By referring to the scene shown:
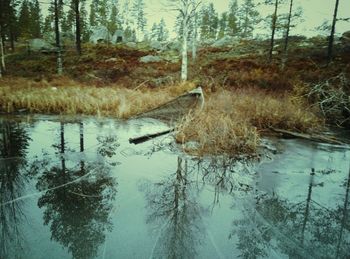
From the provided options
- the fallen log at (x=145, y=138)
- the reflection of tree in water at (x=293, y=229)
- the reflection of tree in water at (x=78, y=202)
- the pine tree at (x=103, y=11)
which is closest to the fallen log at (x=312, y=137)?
the fallen log at (x=145, y=138)

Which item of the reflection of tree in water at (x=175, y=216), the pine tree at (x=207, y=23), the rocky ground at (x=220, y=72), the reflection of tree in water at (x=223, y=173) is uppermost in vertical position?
the pine tree at (x=207, y=23)

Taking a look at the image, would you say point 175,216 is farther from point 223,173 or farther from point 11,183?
point 11,183

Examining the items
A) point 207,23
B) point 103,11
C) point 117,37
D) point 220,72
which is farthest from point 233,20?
point 220,72

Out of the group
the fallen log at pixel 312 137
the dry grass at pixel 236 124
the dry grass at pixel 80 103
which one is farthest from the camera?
the dry grass at pixel 80 103

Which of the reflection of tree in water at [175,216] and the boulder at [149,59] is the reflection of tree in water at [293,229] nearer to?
the reflection of tree in water at [175,216]

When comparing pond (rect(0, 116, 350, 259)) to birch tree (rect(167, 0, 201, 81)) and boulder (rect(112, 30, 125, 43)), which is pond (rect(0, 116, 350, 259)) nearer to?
birch tree (rect(167, 0, 201, 81))

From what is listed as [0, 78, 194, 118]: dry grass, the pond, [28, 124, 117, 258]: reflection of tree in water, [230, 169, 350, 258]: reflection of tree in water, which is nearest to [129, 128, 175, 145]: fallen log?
the pond

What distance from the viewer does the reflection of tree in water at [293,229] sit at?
3.00 meters

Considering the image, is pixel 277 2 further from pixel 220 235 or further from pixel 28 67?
pixel 220 235

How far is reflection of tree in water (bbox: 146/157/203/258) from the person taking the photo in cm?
295

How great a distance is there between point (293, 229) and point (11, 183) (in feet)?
12.3

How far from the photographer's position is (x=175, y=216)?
3576 mm

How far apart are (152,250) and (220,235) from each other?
2.49ft

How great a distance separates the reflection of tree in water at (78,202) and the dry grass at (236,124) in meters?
2.15
